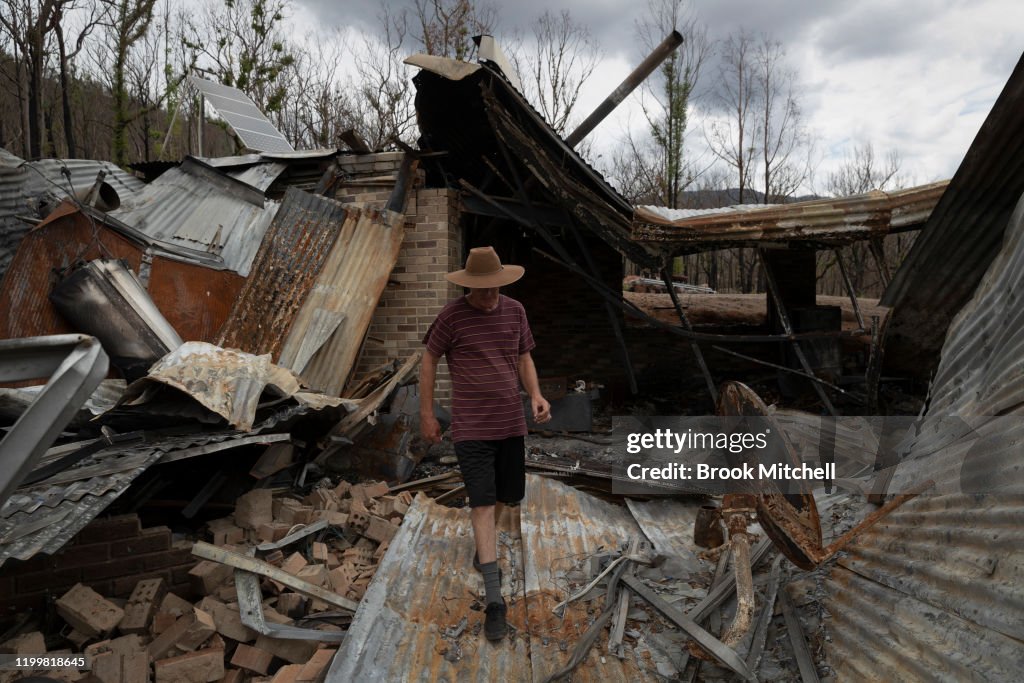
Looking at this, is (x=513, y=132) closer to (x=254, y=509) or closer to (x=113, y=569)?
(x=254, y=509)

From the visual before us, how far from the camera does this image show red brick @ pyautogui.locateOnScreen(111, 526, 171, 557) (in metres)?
3.33

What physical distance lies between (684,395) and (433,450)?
15.9 feet

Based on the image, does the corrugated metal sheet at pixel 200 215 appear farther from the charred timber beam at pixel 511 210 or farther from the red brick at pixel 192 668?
the red brick at pixel 192 668

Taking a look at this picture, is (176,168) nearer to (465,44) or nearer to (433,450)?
(433,450)

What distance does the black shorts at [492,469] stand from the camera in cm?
308

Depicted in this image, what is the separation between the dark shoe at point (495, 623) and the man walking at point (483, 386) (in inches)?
9.3

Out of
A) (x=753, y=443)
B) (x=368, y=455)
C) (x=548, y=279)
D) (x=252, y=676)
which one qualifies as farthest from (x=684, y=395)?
(x=252, y=676)

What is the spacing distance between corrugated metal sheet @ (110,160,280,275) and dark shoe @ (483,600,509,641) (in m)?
4.52

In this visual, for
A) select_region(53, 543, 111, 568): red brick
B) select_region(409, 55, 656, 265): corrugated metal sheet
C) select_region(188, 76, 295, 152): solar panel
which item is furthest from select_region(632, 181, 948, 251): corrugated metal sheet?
select_region(188, 76, 295, 152): solar panel

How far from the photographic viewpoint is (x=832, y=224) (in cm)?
606

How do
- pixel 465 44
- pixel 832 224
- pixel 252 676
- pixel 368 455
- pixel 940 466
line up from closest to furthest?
pixel 940 466 < pixel 252 676 < pixel 368 455 < pixel 832 224 < pixel 465 44

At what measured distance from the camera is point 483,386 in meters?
3.14

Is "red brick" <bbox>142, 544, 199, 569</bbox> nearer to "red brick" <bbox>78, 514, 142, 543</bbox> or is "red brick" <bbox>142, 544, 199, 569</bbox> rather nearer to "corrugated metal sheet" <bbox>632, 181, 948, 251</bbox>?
"red brick" <bbox>78, 514, 142, 543</bbox>

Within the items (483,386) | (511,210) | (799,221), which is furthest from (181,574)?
(799,221)
